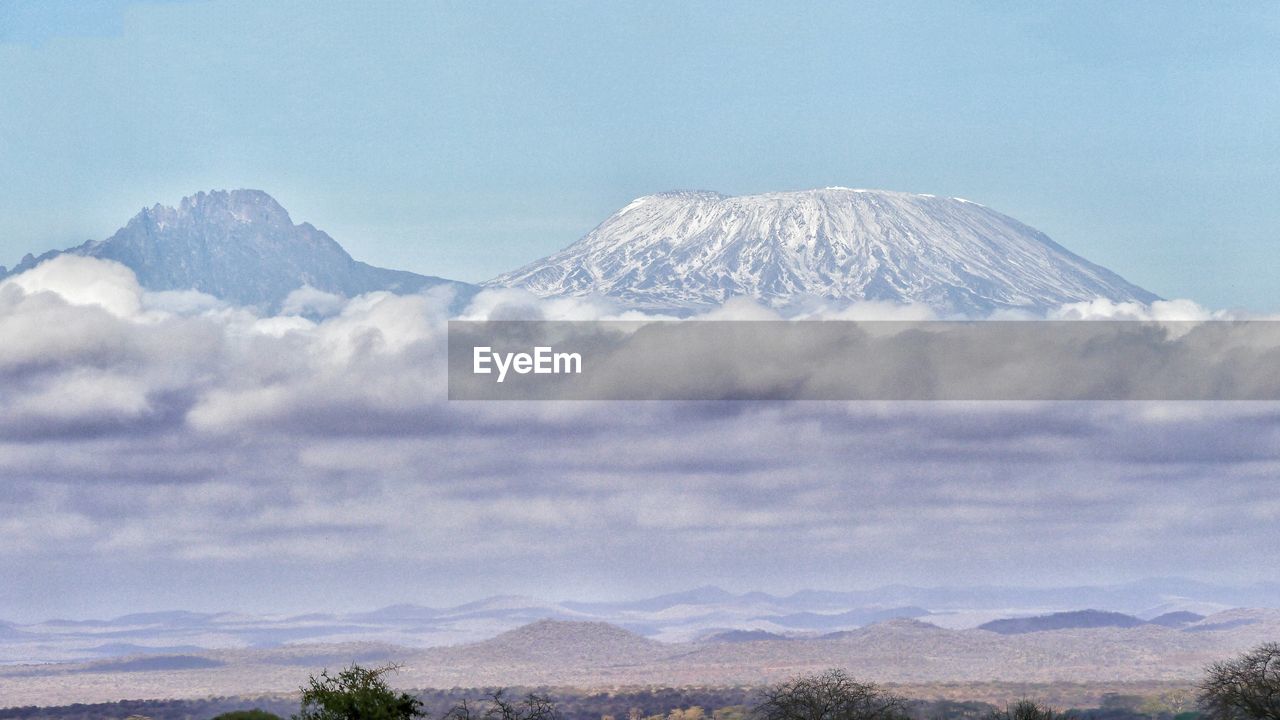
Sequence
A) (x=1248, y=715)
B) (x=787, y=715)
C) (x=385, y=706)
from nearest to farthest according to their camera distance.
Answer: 1. (x=385, y=706)
2. (x=1248, y=715)
3. (x=787, y=715)

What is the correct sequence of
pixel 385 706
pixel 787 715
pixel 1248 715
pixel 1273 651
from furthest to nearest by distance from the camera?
pixel 787 715 → pixel 1273 651 → pixel 1248 715 → pixel 385 706

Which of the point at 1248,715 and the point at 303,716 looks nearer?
the point at 303,716

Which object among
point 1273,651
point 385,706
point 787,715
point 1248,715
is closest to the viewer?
point 385,706

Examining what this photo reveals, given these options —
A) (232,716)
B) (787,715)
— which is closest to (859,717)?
(787,715)

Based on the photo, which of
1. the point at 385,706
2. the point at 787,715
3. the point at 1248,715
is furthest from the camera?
the point at 787,715

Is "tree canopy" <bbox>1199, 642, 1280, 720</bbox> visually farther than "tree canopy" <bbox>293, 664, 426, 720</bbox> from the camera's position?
Yes

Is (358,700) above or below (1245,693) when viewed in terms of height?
above

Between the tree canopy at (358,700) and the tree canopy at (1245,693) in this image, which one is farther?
the tree canopy at (1245,693)

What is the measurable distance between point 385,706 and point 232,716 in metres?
48.8

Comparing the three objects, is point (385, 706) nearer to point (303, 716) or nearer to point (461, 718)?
point (303, 716)

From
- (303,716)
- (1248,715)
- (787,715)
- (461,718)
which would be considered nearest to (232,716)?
(461,718)

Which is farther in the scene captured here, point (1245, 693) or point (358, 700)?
point (1245, 693)

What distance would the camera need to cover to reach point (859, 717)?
194 m

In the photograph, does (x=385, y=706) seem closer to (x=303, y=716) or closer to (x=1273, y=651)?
(x=303, y=716)
